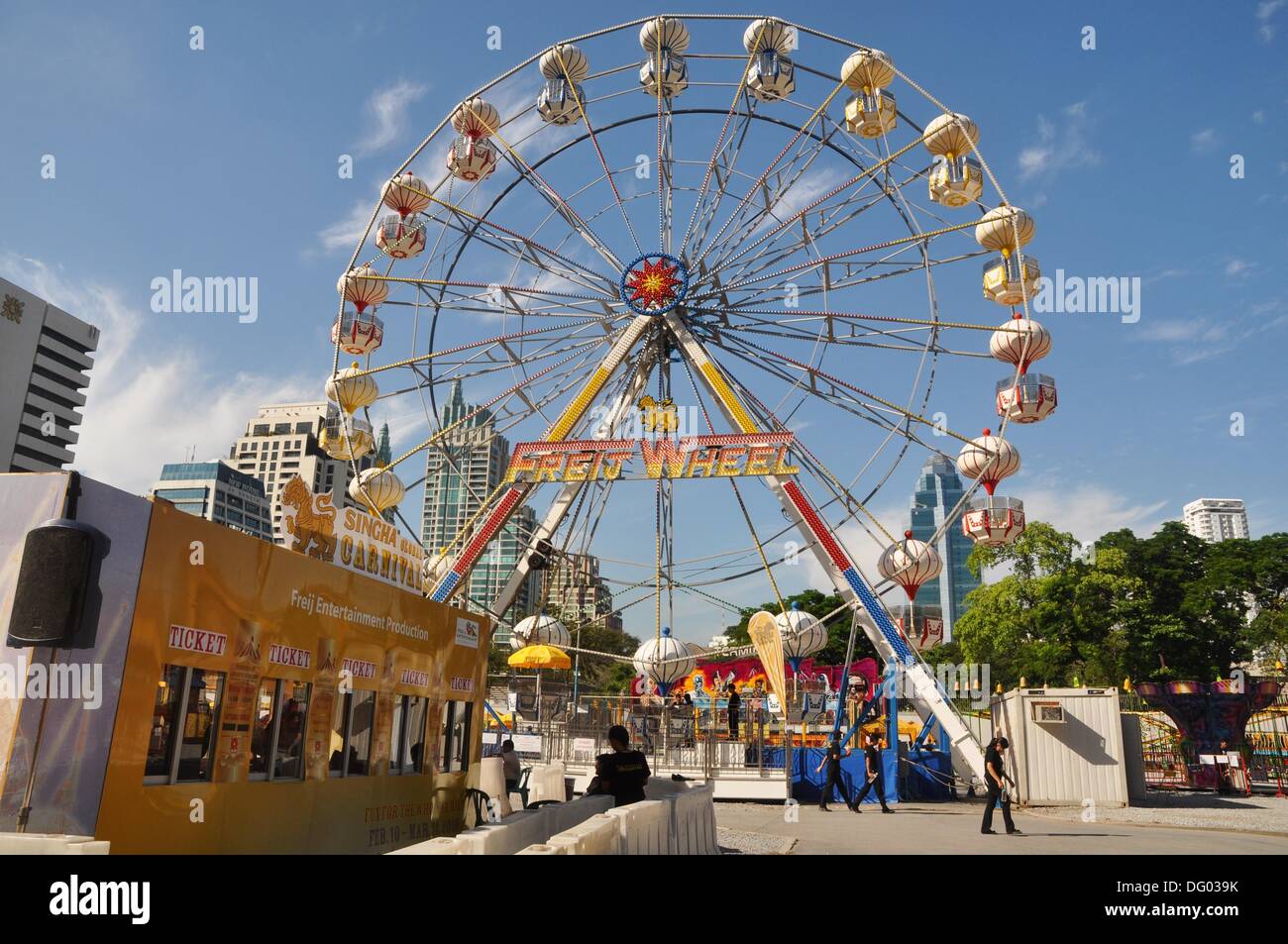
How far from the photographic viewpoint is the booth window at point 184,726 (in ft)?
21.1

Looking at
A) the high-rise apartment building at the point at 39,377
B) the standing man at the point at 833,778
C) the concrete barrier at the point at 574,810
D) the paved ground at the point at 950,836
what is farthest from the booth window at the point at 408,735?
the high-rise apartment building at the point at 39,377

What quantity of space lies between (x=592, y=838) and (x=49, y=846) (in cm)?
310

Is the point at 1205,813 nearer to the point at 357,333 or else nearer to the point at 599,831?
the point at 599,831

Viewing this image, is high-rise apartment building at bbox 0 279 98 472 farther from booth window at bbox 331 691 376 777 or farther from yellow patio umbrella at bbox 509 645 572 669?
booth window at bbox 331 691 376 777

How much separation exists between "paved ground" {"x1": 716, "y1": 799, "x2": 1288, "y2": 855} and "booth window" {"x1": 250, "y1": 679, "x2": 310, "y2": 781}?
6.88 metres

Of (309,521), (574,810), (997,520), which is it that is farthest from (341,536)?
(997,520)

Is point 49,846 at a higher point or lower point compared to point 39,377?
lower

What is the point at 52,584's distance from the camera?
18.1 feet

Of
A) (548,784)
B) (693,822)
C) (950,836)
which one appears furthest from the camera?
(950,836)

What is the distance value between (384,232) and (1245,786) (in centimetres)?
2729

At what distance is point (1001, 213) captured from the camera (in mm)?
21547

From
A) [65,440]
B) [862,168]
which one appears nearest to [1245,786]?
[862,168]

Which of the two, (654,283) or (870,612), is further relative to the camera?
(654,283)

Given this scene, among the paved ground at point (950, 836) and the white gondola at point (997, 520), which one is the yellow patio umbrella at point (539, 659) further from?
the white gondola at point (997, 520)
